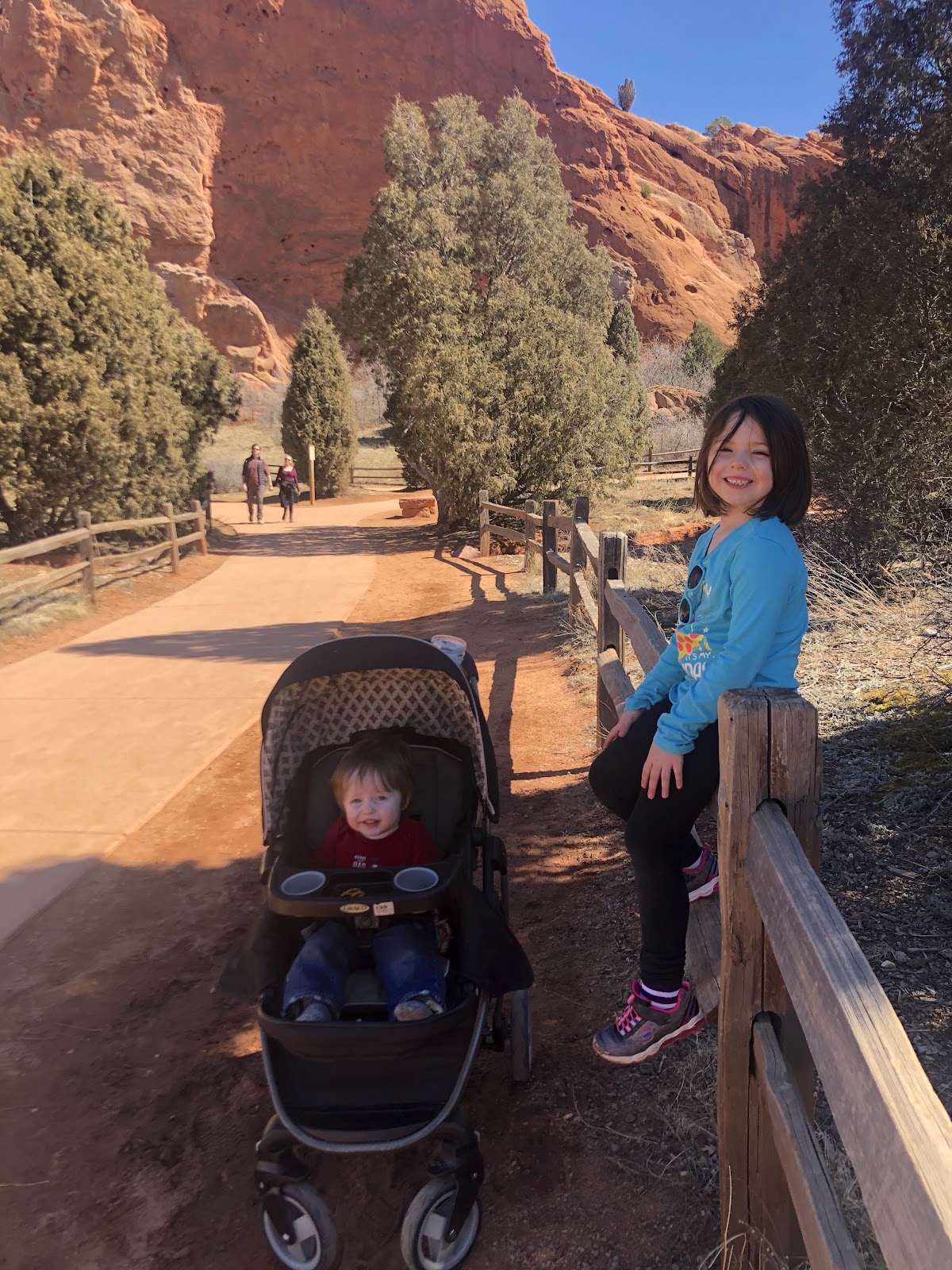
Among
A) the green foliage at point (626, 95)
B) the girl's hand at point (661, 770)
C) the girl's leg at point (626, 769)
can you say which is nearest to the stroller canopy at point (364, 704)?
the girl's leg at point (626, 769)

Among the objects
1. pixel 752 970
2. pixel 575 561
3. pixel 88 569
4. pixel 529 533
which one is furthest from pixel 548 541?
pixel 752 970

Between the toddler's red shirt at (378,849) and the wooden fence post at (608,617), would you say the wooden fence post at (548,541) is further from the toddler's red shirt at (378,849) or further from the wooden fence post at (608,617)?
the toddler's red shirt at (378,849)

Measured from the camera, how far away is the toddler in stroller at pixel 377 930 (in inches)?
91.8

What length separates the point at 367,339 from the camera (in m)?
21.1

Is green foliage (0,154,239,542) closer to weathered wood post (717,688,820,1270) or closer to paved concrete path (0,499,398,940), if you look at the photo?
paved concrete path (0,499,398,940)

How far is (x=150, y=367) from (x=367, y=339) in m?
6.82

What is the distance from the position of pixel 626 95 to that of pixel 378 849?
103 meters

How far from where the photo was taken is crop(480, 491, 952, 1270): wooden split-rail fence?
0.95 m

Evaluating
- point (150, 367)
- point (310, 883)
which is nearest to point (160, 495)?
point (150, 367)

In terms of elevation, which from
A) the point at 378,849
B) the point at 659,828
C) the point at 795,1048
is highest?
the point at 659,828

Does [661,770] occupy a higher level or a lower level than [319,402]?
lower

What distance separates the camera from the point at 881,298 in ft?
28.7

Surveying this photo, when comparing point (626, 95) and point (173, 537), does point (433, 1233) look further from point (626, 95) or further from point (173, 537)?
point (626, 95)

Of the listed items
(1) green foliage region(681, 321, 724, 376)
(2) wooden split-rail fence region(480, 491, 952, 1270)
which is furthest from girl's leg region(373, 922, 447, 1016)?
(1) green foliage region(681, 321, 724, 376)
